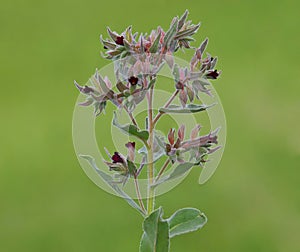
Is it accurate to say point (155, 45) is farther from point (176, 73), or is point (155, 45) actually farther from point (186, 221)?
point (186, 221)

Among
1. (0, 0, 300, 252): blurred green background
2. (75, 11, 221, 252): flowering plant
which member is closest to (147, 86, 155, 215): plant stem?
(75, 11, 221, 252): flowering plant

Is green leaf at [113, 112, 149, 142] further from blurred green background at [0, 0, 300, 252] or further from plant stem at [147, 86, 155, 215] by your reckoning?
blurred green background at [0, 0, 300, 252]

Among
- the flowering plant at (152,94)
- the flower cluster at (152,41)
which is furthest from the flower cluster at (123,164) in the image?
the flower cluster at (152,41)
